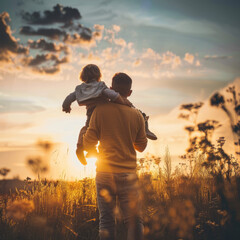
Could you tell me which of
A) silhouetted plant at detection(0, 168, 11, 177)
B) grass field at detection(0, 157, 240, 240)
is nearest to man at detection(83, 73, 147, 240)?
grass field at detection(0, 157, 240, 240)

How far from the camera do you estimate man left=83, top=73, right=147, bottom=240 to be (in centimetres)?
257

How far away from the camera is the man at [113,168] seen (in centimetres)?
257

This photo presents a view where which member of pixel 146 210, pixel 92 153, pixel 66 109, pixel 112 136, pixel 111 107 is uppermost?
pixel 66 109

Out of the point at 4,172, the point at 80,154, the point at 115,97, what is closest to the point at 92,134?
the point at 115,97

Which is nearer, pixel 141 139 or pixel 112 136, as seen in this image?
pixel 112 136

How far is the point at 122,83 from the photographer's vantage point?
2.83 metres

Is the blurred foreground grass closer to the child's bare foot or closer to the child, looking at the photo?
the child's bare foot

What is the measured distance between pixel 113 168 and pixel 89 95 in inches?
34.8

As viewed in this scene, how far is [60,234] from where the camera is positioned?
3877 millimetres

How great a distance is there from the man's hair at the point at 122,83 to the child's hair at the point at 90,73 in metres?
0.47

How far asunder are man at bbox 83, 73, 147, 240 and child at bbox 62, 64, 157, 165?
129 millimetres

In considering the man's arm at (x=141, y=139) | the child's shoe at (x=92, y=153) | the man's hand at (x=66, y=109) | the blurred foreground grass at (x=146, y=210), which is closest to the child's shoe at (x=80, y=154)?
the child's shoe at (x=92, y=153)

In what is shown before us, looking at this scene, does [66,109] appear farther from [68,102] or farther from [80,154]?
[80,154]

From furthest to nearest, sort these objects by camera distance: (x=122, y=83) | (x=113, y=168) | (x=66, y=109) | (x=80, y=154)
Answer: (x=66, y=109)
(x=80, y=154)
(x=122, y=83)
(x=113, y=168)
